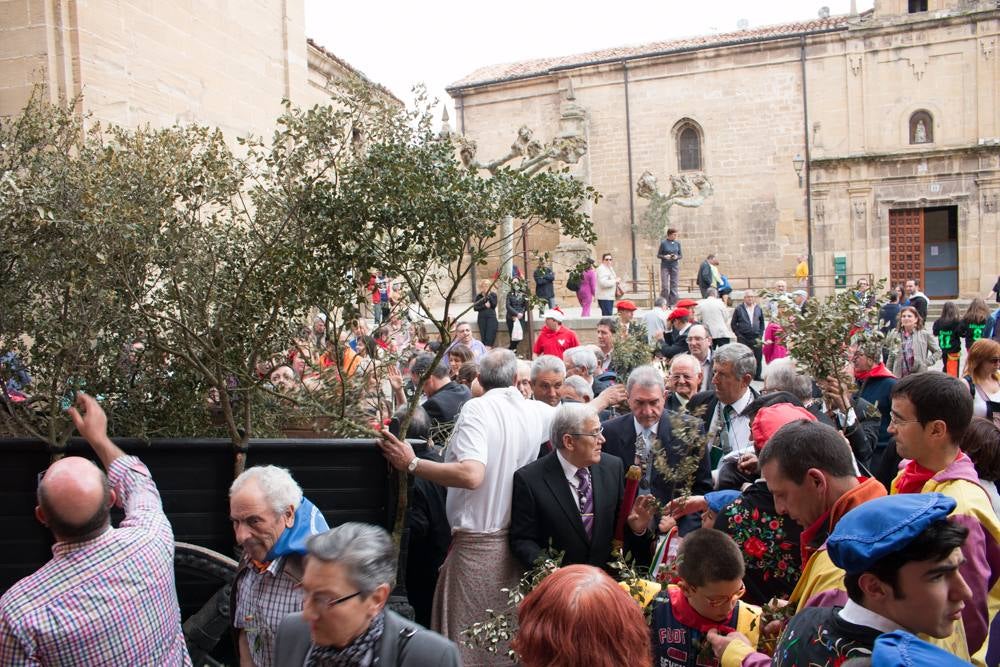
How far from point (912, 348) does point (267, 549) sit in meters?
8.97

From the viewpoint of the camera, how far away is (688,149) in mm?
33562

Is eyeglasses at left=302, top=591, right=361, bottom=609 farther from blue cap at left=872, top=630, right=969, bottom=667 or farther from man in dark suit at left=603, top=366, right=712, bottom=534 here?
man in dark suit at left=603, top=366, right=712, bottom=534

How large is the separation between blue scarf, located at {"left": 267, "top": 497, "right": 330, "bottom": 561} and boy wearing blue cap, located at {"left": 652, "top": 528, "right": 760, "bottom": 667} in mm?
1295

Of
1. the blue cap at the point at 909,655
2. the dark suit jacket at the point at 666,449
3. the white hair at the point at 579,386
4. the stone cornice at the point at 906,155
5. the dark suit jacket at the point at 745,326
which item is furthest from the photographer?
the stone cornice at the point at 906,155

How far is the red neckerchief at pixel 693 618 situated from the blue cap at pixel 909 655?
4.34 feet

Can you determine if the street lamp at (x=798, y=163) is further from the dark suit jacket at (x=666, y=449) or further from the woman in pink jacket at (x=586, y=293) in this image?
the dark suit jacket at (x=666, y=449)


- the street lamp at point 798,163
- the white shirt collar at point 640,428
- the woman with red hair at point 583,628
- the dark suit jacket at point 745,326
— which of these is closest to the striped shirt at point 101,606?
the woman with red hair at point 583,628

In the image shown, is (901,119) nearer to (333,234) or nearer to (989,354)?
(989,354)

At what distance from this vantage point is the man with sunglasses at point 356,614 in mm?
2557

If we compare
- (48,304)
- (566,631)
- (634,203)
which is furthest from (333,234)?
(634,203)

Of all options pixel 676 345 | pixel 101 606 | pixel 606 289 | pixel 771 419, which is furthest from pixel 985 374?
pixel 606 289

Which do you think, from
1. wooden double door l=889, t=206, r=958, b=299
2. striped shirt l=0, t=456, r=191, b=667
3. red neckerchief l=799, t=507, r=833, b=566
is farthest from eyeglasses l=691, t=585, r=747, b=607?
wooden double door l=889, t=206, r=958, b=299

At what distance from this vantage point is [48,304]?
4.98m

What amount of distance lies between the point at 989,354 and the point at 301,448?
4.35 m
